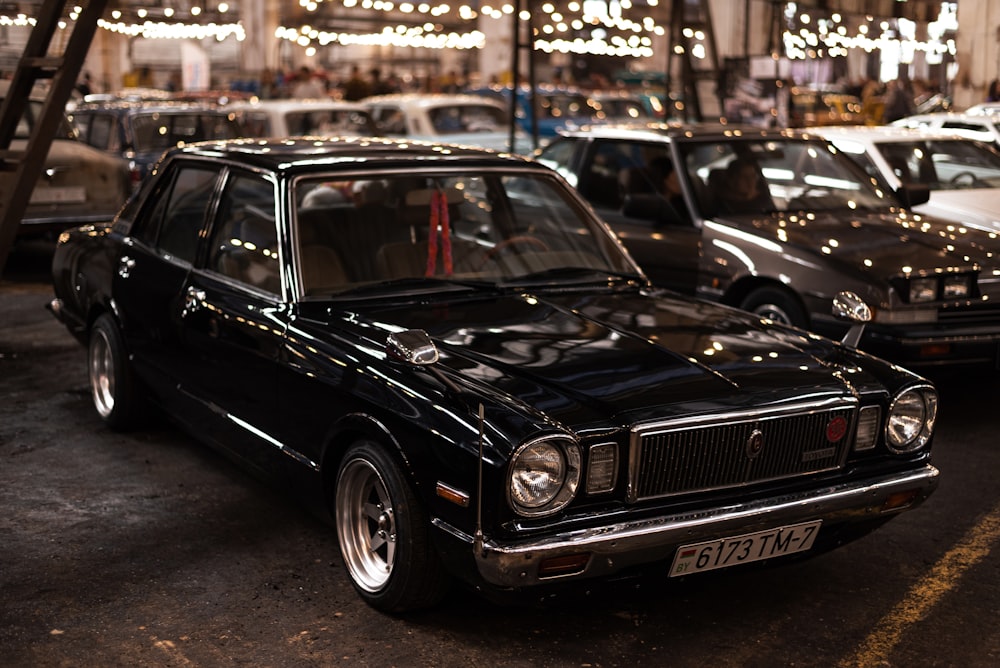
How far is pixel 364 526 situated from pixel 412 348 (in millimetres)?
681

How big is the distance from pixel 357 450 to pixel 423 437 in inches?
15.6

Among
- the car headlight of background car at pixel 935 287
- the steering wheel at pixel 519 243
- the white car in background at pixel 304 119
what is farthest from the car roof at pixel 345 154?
the white car in background at pixel 304 119

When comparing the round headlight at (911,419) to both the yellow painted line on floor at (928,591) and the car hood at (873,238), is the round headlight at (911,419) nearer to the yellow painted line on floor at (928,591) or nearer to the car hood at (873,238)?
the yellow painted line on floor at (928,591)

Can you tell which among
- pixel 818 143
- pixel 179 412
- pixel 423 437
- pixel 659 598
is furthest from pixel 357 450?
pixel 818 143


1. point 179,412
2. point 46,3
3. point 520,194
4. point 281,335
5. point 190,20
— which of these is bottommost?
point 179,412

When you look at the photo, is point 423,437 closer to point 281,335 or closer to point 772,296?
point 281,335

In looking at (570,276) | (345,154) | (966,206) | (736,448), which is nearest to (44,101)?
(345,154)

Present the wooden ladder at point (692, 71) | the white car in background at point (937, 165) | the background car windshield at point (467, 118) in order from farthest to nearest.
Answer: the background car windshield at point (467, 118)
the wooden ladder at point (692, 71)
the white car in background at point (937, 165)

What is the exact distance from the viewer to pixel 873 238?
7.04 m

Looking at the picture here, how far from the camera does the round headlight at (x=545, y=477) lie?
3.49m

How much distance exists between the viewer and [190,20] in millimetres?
42219

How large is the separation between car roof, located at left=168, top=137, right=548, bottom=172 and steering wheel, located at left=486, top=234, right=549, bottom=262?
342 mm

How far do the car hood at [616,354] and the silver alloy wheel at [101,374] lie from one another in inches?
86.9

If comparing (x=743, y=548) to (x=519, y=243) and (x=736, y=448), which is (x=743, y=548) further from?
(x=519, y=243)
